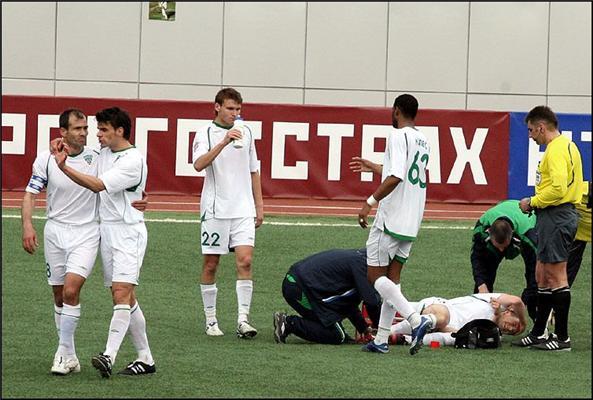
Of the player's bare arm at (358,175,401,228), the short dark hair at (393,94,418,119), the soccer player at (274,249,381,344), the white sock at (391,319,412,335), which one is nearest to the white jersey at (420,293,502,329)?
the white sock at (391,319,412,335)

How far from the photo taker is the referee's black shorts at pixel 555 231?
36.4 ft

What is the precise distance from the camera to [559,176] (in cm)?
1094

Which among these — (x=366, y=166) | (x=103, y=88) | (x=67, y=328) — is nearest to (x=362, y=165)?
(x=366, y=166)

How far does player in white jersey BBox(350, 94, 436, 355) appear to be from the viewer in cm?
1056

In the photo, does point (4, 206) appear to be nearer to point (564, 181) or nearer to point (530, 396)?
point (564, 181)

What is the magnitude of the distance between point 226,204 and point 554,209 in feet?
9.44

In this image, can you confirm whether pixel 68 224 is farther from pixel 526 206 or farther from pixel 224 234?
pixel 526 206

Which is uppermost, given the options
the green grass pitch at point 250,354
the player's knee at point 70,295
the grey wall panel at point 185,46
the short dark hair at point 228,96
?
the grey wall panel at point 185,46

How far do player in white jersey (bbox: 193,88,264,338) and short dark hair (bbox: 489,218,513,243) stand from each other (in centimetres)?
210

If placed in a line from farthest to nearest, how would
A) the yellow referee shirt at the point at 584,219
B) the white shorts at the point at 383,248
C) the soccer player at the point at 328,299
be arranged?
the yellow referee shirt at the point at 584,219 → the soccer player at the point at 328,299 → the white shorts at the point at 383,248

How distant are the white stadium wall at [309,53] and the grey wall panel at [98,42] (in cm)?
2

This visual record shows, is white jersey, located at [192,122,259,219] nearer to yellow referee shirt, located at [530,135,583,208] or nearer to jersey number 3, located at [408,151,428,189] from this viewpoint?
jersey number 3, located at [408,151,428,189]

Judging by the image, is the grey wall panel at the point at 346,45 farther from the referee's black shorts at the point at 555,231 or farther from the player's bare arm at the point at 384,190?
the player's bare arm at the point at 384,190

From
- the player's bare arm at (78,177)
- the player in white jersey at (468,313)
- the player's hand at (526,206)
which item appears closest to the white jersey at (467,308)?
the player in white jersey at (468,313)
